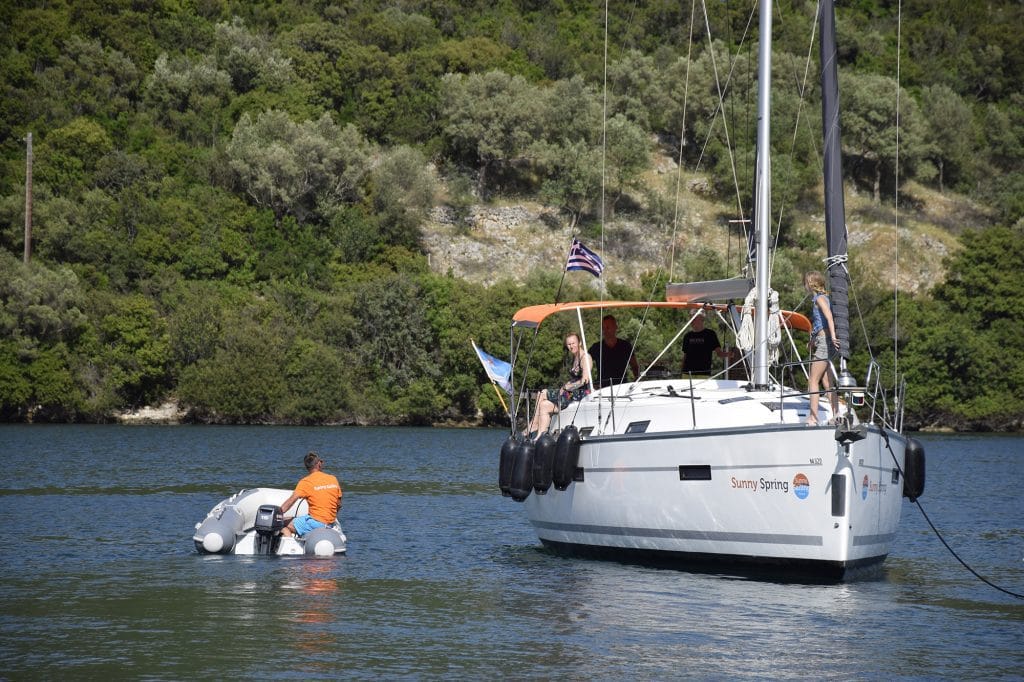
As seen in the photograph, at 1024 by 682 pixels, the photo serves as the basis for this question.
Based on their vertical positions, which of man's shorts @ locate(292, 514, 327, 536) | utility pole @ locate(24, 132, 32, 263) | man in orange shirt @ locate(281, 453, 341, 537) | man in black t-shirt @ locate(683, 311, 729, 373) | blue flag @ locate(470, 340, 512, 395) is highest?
utility pole @ locate(24, 132, 32, 263)

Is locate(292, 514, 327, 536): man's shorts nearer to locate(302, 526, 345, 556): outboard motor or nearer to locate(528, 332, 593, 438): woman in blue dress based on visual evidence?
locate(302, 526, 345, 556): outboard motor

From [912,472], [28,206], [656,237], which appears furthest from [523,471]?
[656,237]

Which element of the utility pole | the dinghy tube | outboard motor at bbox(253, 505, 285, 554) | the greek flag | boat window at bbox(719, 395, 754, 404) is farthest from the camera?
the utility pole

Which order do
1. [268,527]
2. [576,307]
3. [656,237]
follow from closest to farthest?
1. [268,527]
2. [576,307]
3. [656,237]

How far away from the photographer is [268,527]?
23141 mm

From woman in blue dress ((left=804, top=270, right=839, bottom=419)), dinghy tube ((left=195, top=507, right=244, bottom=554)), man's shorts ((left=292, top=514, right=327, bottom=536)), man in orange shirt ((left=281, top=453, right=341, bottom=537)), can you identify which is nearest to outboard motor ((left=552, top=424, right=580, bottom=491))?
man in orange shirt ((left=281, top=453, right=341, bottom=537))

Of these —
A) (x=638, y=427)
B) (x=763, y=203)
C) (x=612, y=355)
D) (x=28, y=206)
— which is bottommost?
(x=638, y=427)

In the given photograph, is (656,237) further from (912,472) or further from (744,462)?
(744,462)

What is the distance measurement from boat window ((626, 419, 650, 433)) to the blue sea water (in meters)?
2.18

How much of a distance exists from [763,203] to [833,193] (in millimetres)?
1229

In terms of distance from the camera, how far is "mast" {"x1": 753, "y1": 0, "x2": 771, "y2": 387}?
21828 millimetres

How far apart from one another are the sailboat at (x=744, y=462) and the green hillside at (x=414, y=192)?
198 ft

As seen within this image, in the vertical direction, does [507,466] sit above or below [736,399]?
below

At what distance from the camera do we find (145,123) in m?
115
